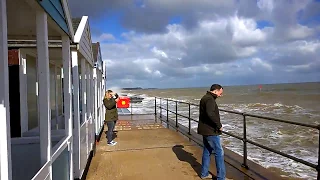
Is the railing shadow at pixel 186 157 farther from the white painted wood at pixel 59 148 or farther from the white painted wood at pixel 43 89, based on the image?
the white painted wood at pixel 43 89

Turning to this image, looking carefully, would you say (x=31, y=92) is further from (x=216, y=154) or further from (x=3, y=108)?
(x=3, y=108)

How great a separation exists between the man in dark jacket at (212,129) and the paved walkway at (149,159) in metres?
0.41

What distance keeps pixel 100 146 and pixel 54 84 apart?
2030 mm

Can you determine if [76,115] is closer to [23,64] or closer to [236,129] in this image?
[23,64]

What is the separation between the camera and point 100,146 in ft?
25.6

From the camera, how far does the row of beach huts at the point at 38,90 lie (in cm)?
165

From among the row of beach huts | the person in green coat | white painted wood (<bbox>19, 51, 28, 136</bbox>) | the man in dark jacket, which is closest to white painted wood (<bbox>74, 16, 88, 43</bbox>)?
the row of beach huts

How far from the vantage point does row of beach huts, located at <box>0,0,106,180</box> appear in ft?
5.40

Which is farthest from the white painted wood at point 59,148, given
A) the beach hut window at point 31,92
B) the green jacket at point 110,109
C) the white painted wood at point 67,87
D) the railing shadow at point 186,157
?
the green jacket at point 110,109

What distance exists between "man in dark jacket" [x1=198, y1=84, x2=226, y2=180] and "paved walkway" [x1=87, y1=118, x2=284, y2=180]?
0.41 meters

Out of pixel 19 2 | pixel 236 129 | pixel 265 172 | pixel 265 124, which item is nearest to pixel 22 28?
pixel 19 2

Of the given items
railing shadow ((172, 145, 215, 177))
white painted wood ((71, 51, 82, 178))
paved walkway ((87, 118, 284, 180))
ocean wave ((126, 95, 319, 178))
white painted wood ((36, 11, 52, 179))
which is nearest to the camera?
white painted wood ((36, 11, 52, 179))

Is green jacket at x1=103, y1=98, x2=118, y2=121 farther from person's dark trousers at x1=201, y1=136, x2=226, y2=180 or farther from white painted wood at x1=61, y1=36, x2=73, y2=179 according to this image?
white painted wood at x1=61, y1=36, x2=73, y2=179

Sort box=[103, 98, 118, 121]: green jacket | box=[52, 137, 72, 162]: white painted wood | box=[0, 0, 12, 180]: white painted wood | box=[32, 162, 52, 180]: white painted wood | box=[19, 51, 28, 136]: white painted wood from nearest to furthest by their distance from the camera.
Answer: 1. box=[0, 0, 12, 180]: white painted wood
2. box=[32, 162, 52, 180]: white painted wood
3. box=[52, 137, 72, 162]: white painted wood
4. box=[19, 51, 28, 136]: white painted wood
5. box=[103, 98, 118, 121]: green jacket
